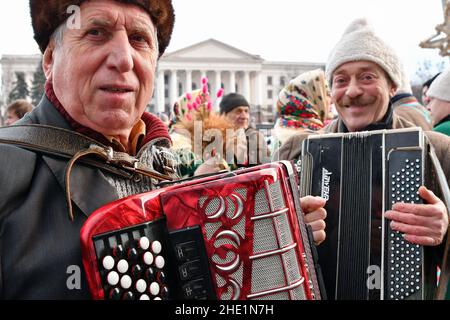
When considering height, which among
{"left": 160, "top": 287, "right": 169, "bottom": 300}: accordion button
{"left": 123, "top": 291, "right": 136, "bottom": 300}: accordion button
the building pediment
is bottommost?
{"left": 160, "top": 287, "right": 169, "bottom": 300}: accordion button

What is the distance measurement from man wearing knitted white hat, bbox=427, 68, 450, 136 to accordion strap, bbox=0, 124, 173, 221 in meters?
2.94

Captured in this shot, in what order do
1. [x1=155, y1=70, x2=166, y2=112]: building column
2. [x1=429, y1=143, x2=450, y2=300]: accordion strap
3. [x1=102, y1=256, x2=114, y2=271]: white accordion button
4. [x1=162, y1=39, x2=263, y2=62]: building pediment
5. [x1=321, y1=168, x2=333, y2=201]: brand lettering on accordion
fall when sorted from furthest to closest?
[x1=162, y1=39, x2=263, y2=62]: building pediment
[x1=155, y1=70, x2=166, y2=112]: building column
[x1=321, y1=168, x2=333, y2=201]: brand lettering on accordion
[x1=429, y1=143, x2=450, y2=300]: accordion strap
[x1=102, y1=256, x2=114, y2=271]: white accordion button

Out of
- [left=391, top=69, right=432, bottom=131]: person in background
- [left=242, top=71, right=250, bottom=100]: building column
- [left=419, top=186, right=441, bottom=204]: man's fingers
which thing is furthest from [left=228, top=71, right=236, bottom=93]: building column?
[left=419, top=186, right=441, bottom=204]: man's fingers

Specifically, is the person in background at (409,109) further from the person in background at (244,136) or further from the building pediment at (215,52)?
the building pediment at (215,52)

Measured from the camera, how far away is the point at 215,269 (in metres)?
1.47

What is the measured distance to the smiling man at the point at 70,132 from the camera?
1463 mm

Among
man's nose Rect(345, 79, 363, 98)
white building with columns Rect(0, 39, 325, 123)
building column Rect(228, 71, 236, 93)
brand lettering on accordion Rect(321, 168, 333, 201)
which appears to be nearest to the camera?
brand lettering on accordion Rect(321, 168, 333, 201)

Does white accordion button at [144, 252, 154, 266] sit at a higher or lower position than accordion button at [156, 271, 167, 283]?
higher

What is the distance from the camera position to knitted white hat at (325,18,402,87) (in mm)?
2859

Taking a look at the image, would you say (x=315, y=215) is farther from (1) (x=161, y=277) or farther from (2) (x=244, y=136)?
(2) (x=244, y=136)

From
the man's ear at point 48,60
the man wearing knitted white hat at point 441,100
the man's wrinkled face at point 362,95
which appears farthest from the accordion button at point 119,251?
the man wearing knitted white hat at point 441,100

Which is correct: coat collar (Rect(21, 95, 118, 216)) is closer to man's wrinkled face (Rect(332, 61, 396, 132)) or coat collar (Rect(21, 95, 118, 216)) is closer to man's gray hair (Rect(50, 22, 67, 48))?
man's gray hair (Rect(50, 22, 67, 48))
